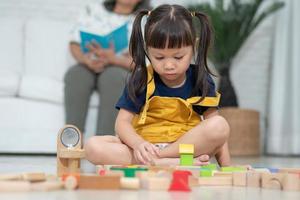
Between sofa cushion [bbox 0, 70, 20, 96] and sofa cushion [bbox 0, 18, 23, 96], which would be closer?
sofa cushion [bbox 0, 70, 20, 96]

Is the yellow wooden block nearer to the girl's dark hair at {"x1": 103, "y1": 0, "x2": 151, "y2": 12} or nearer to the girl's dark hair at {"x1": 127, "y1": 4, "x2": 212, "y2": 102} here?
the girl's dark hair at {"x1": 127, "y1": 4, "x2": 212, "y2": 102}

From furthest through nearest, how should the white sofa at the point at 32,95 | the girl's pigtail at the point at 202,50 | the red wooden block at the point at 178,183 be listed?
the white sofa at the point at 32,95, the girl's pigtail at the point at 202,50, the red wooden block at the point at 178,183

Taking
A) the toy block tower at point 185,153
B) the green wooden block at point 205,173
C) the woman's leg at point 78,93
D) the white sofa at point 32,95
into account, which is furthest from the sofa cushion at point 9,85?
the green wooden block at point 205,173

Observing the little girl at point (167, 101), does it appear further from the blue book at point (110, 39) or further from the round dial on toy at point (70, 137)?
the blue book at point (110, 39)

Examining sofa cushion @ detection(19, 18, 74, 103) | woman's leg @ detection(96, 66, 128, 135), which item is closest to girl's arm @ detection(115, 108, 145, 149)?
woman's leg @ detection(96, 66, 128, 135)

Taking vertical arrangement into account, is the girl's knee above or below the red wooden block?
above

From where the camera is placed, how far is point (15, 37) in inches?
150

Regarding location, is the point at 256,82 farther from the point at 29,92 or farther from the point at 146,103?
the point at 146,103

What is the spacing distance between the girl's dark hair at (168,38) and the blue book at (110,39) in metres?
1.46

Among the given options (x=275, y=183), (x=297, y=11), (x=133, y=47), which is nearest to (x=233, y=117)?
(x=297, y=11)

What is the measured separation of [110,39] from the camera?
3.32 m

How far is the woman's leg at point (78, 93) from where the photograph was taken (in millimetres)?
3342

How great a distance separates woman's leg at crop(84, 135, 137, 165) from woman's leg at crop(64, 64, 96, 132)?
64.4 inches

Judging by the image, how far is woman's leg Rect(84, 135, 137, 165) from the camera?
1679mm
